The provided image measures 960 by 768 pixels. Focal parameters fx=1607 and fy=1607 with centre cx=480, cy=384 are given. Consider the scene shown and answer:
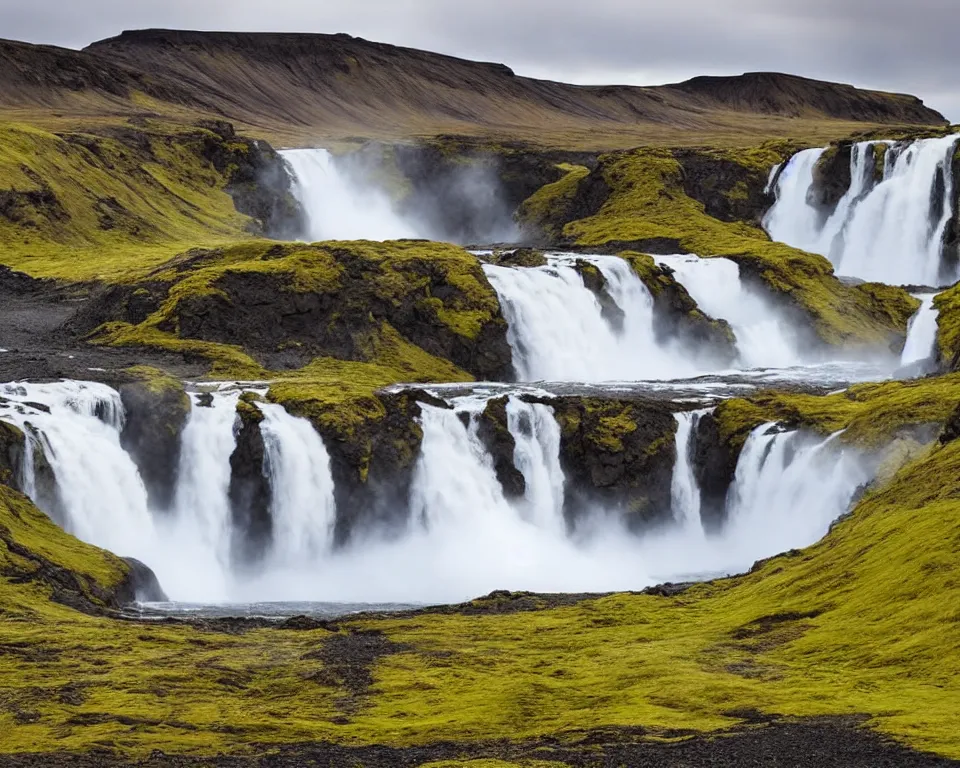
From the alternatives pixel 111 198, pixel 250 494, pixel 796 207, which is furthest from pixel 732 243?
pixel 250 494

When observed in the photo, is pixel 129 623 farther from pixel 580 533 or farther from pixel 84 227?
pixel 84 227

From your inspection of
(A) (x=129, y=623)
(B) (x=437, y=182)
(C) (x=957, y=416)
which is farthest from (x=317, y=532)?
(B) (x=437, y=182)

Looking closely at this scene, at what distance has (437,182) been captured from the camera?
129750 mm

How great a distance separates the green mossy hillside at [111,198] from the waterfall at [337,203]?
5266mm

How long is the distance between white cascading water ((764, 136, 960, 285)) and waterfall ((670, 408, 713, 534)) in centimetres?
4677

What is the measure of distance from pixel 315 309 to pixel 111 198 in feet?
117

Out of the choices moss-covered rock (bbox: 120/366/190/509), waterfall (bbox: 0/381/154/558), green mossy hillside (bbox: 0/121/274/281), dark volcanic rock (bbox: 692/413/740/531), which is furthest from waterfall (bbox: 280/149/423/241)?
waterfall (bbox: 0/381/154/558)

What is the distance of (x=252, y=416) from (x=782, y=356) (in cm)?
3777

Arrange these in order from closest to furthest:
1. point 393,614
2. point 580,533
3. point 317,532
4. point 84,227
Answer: point 393,614 < point 317,532 < point 580,533 < point 84,227

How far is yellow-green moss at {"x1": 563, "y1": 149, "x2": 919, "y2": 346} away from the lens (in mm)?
84375

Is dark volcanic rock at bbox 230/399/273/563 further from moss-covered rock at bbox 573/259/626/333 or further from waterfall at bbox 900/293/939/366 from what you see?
moss-covered rock at bbox 573/259/626/333

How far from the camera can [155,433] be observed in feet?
163

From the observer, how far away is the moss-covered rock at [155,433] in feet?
162

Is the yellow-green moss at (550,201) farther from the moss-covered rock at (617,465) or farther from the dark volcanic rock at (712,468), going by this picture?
the moss-covered rock at (617,465)
